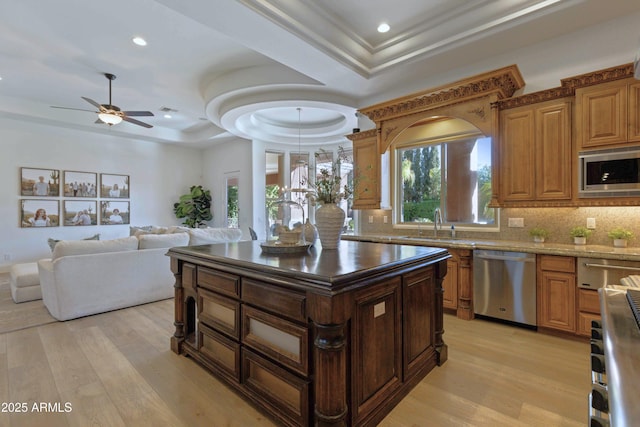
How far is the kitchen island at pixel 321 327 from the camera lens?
1507 mm

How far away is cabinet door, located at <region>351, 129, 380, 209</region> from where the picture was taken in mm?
4516

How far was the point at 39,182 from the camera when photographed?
6293 millimetres

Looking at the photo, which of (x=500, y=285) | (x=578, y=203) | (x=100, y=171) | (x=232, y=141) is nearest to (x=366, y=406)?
(x=500, y=285)

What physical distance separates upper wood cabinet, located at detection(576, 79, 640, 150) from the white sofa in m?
4.85

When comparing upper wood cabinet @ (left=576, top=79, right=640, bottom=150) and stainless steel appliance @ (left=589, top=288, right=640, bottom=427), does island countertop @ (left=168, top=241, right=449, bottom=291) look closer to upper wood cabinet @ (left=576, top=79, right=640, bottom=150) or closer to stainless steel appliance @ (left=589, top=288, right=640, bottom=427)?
stainless steel appliance @ (left=589, top=288, right=640, bottom=427)

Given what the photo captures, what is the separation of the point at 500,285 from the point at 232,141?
685cm

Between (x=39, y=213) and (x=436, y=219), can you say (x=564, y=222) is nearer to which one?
(x=436, y=219)

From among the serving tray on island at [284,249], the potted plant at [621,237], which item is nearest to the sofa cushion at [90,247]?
the serving tray on island at [284,249]

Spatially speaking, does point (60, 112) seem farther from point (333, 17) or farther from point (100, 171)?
point (333, 17)

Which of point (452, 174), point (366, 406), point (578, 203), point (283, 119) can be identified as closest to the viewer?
point (366, 406)

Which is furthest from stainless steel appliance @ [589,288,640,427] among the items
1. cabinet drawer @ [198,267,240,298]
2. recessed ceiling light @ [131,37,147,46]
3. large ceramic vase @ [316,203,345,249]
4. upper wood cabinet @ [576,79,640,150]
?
recessed ceiling light @ [131,37,147,46]

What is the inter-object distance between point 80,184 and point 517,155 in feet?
27.1

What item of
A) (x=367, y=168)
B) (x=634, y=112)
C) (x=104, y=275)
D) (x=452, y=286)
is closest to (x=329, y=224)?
(x=452, y=286)

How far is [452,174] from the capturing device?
4281mm
